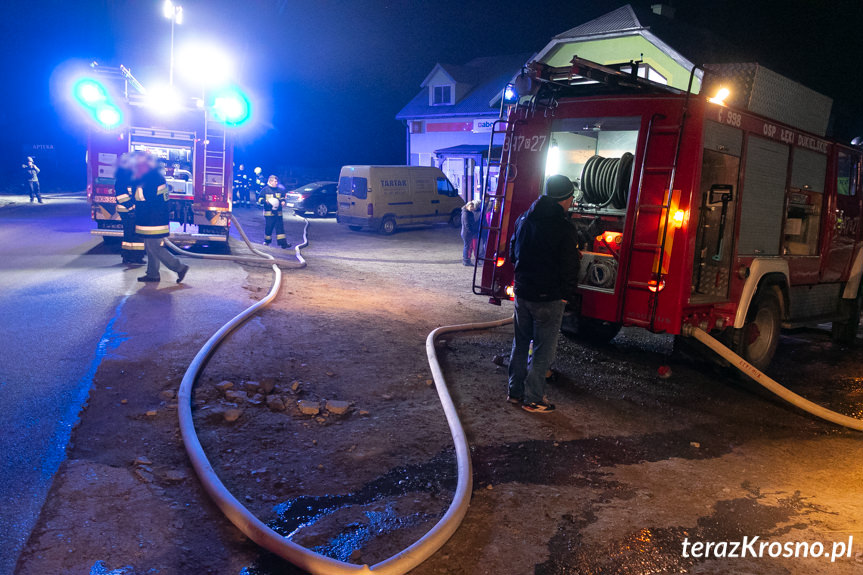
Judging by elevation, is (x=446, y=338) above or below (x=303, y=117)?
below

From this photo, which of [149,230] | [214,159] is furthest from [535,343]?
[214,159]

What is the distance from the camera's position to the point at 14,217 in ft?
62.0

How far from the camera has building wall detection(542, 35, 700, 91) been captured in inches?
846

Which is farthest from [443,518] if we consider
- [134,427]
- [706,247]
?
[706,247]

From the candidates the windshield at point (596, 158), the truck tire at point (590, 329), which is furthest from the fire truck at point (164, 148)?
the truck tire at point (590, 329)

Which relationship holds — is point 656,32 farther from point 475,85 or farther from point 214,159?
point 214,159

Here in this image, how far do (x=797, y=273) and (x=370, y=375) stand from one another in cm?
484

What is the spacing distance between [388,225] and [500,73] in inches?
656

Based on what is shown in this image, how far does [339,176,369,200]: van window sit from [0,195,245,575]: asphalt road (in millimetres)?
8407

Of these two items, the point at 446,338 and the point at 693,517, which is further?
the point at 446,338

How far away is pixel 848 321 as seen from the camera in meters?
8.48

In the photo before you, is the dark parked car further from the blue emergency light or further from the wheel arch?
the wheel arch

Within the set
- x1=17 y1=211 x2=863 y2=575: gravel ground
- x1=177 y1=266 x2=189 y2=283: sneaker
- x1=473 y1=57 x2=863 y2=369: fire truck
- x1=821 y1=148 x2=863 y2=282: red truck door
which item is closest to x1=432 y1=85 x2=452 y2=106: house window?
x1=177 y1=266 x2=189 y2=283: sneaker

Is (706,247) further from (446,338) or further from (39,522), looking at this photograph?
(39,522)
